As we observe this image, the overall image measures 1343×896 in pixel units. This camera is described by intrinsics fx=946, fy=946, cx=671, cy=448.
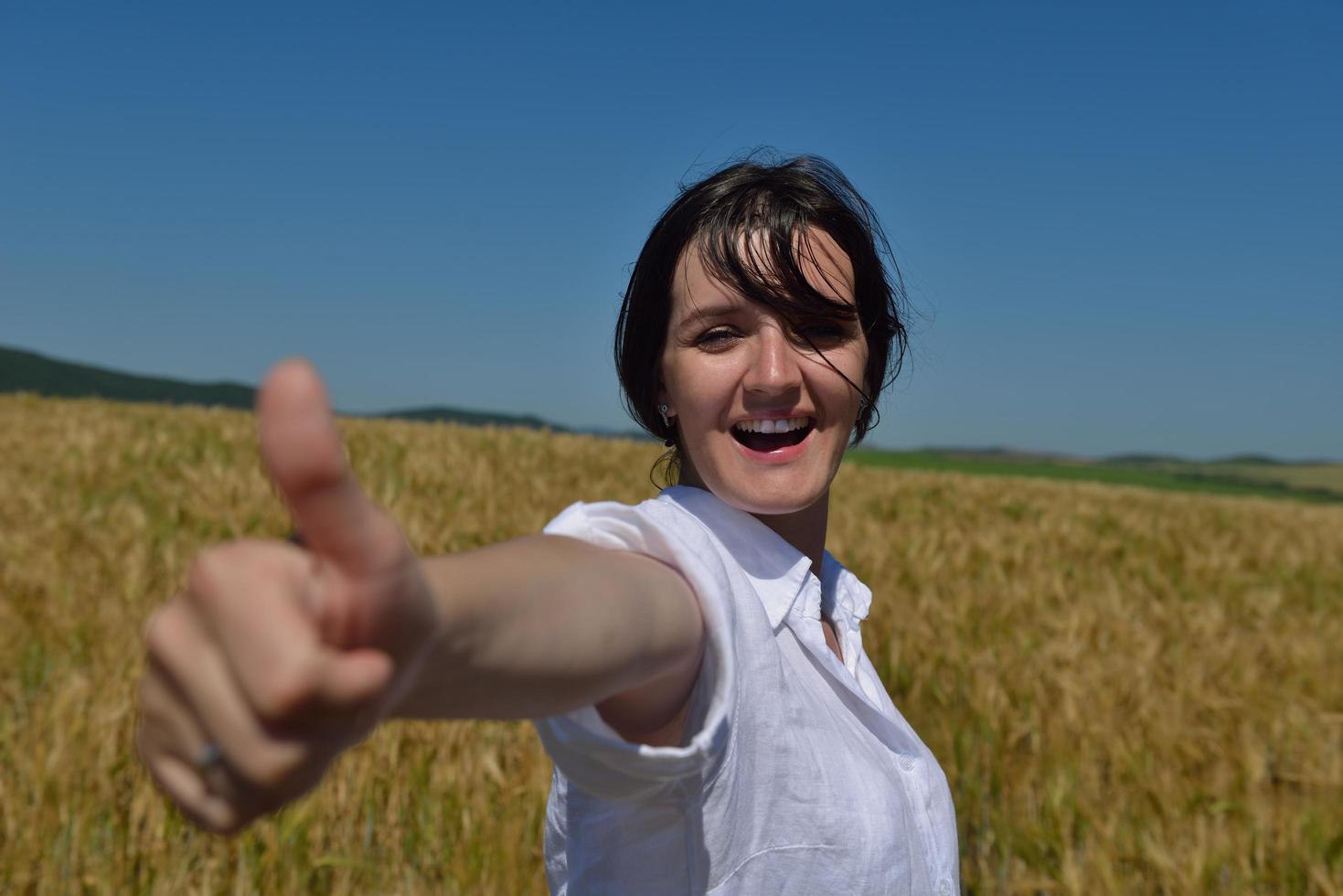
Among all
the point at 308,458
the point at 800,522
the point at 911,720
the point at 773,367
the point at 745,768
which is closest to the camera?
the point at 308,458

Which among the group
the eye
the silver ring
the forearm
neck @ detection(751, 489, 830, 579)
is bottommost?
the silver ring

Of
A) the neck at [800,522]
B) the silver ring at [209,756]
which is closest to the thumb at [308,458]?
the silver ring at [209,756]

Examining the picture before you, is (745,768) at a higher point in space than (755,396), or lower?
lower

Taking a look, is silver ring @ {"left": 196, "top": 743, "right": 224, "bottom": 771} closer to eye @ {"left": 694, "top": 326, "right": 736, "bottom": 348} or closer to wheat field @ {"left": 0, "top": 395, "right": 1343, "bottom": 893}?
eye @ {"left": 694, "top": 326, "right": 736, "bottom": 348}

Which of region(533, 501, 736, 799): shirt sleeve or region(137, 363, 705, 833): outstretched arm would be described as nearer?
region(137, 363, 705, 833): outstretched arm

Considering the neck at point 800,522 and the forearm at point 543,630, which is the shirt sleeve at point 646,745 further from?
the neck at point 800,522

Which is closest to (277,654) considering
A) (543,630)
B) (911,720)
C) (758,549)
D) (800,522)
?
(543,630)

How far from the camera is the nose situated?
111 cm

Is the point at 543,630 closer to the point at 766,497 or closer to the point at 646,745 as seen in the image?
the point at 646,745

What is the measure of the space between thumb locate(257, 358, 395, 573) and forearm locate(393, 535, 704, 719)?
0.46 feet

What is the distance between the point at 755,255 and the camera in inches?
46.5

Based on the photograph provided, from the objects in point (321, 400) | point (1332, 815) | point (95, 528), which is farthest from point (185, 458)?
point (321, 400)

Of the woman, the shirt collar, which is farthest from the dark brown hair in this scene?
the shirt collar

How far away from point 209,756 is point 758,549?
76cm
